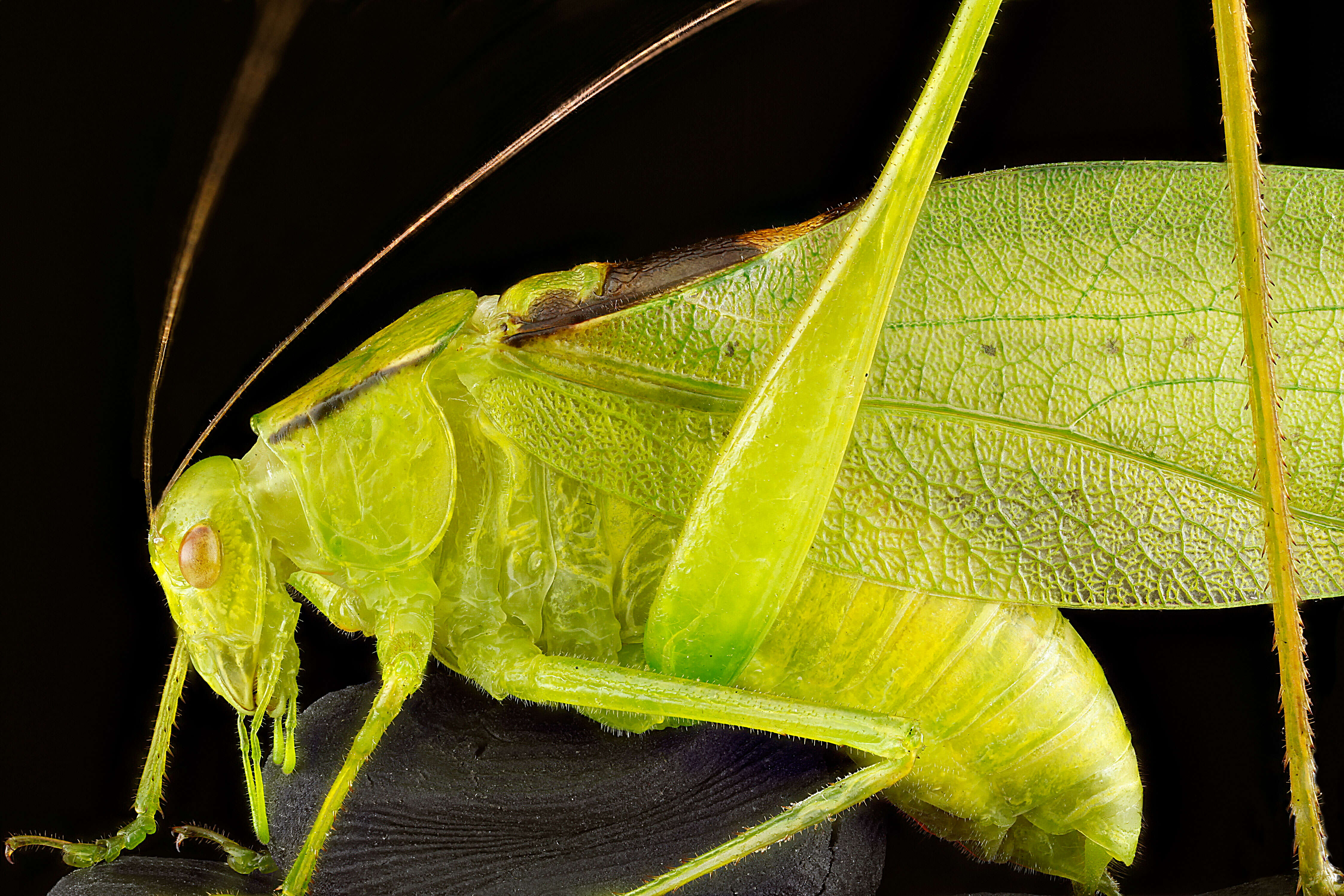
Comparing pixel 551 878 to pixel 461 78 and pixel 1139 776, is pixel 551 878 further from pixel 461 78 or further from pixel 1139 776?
pixel 461 78

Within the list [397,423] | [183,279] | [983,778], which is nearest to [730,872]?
[983,778]

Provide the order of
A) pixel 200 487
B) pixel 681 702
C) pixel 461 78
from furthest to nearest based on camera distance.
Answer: pixel 461 78, pixel 200 487, pixel 681 702

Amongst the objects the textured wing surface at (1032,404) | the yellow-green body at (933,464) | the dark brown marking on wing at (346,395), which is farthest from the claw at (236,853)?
the textured wing surface at (1032,404)

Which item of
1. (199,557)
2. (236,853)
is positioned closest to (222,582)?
(199,557)

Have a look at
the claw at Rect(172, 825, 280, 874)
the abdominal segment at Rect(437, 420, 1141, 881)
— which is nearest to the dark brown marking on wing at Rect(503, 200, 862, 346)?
the abdominal segment at Rect(437, 420, 1141, 881)

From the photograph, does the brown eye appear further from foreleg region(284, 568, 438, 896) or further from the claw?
the claw

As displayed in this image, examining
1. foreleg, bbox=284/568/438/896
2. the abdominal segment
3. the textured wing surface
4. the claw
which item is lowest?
the claw

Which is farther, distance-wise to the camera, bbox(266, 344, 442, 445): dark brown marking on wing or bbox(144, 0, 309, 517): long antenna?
bbox(266, 344, 442, 445): dark brown marking on wing

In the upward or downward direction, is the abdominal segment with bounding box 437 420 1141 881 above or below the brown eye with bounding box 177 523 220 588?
above
